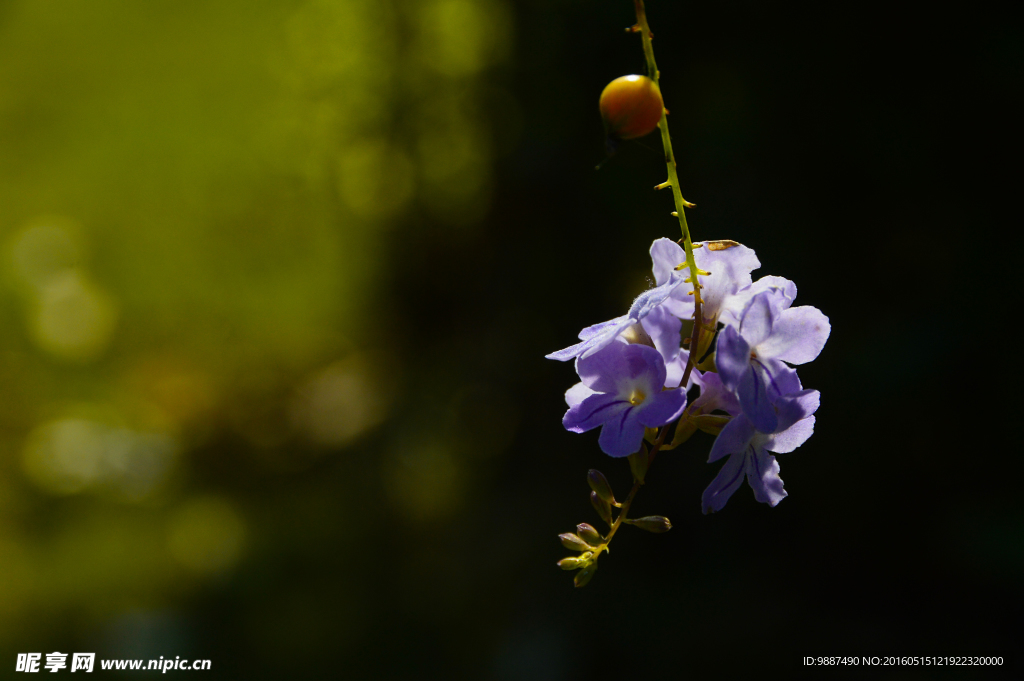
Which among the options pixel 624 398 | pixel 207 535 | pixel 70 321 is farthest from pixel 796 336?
pixel 70 321

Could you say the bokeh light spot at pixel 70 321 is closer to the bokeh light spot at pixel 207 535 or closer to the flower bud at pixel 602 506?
the bokeh light spot at pixel 207 535

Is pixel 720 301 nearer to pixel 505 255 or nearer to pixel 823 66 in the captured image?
pixel 823 66

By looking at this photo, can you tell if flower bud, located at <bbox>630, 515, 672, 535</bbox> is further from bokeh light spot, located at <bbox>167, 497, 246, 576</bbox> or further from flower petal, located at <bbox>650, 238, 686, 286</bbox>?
bokeh light spot, located at <bbox>167, 497, 246, 576</bbox>

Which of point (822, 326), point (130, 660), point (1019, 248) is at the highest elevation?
point (1019, 248)

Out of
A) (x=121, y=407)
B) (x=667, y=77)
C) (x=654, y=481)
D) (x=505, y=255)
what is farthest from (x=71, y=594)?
(x=667, y=77)

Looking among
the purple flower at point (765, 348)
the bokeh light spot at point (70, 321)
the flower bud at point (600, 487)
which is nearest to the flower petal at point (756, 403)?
the purple flower at point (765, 348)

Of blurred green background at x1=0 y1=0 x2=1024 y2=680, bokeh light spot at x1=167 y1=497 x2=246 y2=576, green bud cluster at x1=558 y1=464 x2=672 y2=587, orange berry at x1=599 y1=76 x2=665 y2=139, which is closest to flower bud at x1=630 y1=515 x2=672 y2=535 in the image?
green bud cluster at x1=558 y1=464 x2=672 y2=587

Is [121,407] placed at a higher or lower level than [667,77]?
lower

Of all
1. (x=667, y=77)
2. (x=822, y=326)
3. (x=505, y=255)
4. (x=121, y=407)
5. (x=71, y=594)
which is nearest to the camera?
(x=822, y=326)
